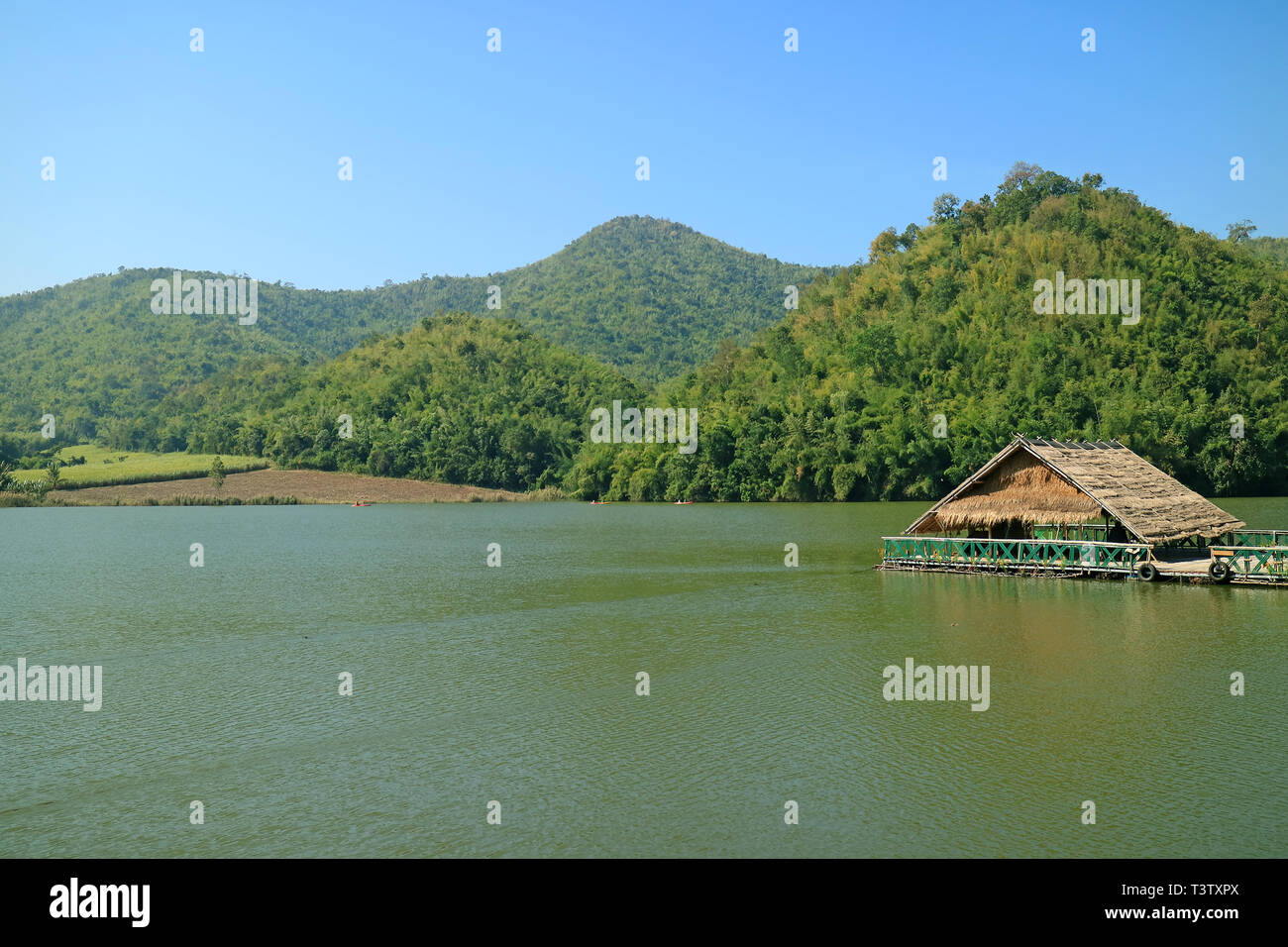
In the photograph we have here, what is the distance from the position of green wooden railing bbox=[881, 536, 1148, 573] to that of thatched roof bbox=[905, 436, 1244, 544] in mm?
490

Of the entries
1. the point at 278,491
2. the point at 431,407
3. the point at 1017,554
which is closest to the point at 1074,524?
the point at 1017,554

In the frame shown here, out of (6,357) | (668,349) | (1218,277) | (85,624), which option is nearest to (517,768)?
(85,624)

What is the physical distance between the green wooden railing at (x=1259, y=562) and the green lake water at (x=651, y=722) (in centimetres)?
88

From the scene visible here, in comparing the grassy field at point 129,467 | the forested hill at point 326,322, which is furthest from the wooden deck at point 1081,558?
the forested hill at point 326,322

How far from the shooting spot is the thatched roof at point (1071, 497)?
1000 inches

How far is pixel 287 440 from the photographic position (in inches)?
3794

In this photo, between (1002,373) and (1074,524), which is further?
(1002,373)

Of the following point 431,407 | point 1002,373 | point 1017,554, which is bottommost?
point 1017,554

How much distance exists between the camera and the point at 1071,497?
85.0 feet

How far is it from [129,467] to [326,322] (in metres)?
92.6

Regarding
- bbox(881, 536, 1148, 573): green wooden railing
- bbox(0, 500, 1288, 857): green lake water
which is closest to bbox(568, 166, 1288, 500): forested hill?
bbox(881, 536, 1148, 573): green wooden railing

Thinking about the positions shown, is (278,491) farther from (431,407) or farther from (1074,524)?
(1074,524)

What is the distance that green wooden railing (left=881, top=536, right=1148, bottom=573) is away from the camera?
25.0 metres

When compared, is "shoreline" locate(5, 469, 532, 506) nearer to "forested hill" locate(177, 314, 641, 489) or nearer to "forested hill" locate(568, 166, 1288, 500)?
"forested hill" locate(177, 314, 641, 489)
